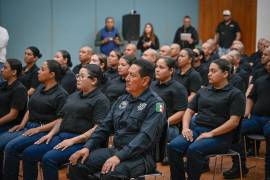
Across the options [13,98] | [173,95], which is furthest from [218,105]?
[13,98]

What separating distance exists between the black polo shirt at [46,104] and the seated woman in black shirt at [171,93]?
0.99 meters

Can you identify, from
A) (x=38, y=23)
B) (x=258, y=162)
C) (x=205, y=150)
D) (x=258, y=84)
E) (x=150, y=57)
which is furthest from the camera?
(x=38, y=23)

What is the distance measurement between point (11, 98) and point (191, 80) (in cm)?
201

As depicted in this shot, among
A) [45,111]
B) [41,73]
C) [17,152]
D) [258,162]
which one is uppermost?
[41,73]

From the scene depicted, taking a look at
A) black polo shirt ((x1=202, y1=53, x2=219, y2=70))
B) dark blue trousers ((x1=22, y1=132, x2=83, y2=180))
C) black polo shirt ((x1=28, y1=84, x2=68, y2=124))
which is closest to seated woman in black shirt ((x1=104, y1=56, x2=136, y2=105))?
black polo shirt ((x1=28, y1=84, x2=68, y2=124))

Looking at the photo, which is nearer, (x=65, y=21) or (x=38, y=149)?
(x=38, y=149)

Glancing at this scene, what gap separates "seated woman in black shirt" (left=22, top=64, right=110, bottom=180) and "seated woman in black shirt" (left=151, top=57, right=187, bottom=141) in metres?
0.90

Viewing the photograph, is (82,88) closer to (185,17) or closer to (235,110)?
A: (235,110)

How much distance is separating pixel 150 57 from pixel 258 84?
200 centimetres

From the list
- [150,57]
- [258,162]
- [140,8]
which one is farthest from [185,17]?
[258,162]

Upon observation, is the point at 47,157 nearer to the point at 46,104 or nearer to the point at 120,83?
the point at 46,104

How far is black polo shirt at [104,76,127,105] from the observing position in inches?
215

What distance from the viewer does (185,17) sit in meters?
11.1

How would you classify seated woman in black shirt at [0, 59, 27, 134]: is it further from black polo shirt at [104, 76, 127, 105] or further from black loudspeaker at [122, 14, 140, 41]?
black loudspeaker at [122, 14, 140, 41]
